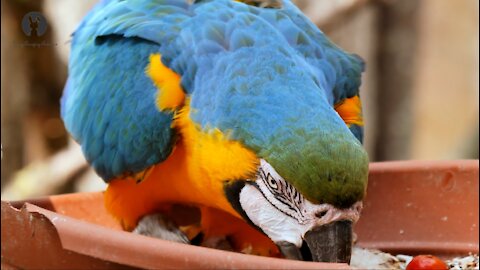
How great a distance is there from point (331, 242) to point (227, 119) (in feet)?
1.13

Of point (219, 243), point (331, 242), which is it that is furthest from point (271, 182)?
point (219, 243)

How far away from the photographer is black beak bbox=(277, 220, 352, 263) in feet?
5.79

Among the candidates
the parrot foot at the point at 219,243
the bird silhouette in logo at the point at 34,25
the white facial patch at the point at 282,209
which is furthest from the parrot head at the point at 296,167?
the bird silhouette in logo at the point at 34,25

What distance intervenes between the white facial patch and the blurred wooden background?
130cm

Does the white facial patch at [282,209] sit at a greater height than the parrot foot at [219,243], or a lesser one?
A: greater

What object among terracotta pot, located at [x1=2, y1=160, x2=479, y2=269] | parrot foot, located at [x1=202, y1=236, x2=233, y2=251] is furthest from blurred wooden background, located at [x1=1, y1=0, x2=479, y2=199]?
parrot foot, located at [x1=202, y1=236, x2=233, y2=251]

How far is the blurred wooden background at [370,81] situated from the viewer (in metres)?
3.73

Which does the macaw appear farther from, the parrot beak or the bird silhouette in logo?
the bird silhouette in logo

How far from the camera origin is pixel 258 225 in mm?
1909

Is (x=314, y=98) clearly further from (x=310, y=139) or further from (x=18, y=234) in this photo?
(x=18, y=234)

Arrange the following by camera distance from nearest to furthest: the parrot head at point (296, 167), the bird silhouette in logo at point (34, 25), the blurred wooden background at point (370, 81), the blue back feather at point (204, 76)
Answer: the parrot head at point (296, 167) → the blue back feather at point (204, 76) → the bird silhouette in logo at point (34, 25) → the blurred wooden background at point (370, 81)

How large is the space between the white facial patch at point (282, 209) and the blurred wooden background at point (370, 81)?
130 cm

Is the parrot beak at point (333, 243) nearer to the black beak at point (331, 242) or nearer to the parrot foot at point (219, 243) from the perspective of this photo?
the black beak at point (331, 242)

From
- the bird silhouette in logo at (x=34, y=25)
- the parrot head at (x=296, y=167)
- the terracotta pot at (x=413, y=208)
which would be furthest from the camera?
the bird silhouette in logo at (x=34, y=25)
